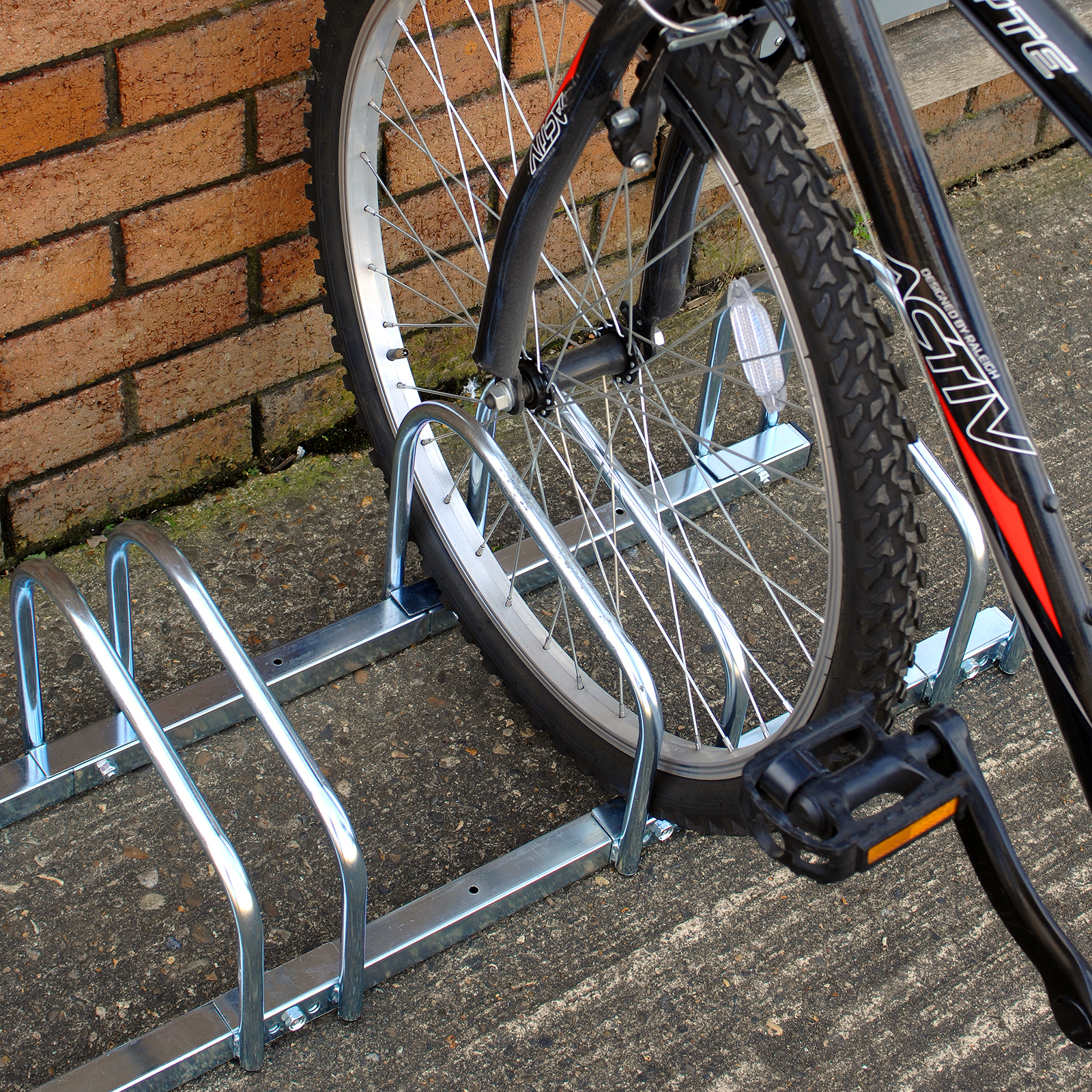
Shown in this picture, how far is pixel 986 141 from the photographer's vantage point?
9.92ft

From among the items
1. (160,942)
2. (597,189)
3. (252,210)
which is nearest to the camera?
(160,942)

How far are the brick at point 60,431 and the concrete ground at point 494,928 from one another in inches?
7.6

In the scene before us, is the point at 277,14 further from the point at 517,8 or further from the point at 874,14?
the point at 874,14

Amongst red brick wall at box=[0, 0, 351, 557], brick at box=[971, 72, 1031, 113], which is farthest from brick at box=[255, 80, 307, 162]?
brick at box=[971, 72, 1031, 113]

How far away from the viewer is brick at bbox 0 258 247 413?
1.96 metres

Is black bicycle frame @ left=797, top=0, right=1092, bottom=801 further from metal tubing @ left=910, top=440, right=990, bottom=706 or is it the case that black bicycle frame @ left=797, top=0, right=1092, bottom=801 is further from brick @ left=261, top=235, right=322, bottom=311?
brick @ left=261, top=235, right=322, bottom=311

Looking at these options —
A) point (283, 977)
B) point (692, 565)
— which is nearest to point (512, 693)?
point (692, 565)

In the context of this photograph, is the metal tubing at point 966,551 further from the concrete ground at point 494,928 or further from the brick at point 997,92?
the brick at point 997,92

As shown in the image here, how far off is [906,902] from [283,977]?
0.85 m

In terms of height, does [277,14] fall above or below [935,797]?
above

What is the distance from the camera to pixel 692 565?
7.14 feet

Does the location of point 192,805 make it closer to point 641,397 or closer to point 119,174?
point 641,397

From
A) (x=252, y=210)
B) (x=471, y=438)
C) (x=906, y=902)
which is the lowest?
(x=906, y=902)

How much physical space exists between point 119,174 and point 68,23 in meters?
0.23
